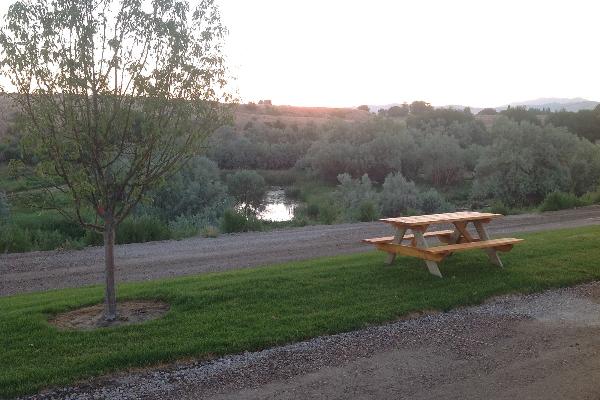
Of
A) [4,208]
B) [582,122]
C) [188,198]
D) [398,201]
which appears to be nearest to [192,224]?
[188,198]

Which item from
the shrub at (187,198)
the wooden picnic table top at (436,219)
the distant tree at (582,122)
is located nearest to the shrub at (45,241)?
the shrub at (187,198)

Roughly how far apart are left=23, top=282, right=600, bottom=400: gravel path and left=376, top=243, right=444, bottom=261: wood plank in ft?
5.87

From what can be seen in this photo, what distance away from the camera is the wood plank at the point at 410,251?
9.31 metres

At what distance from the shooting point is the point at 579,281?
9445 millimetres

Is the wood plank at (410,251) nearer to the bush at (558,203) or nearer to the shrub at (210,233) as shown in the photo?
the shrub at (210,233)

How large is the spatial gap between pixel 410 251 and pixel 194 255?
5.04 meters

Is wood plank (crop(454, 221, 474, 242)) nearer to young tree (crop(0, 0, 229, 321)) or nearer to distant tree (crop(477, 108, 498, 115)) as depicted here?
young tree (crop(0, 0, 229, 321))

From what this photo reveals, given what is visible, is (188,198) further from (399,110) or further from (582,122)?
(399,110)

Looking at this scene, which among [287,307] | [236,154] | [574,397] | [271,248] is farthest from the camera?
[236,154]

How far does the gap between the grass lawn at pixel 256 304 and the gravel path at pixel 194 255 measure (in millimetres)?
1273

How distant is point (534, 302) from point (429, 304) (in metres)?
1.53

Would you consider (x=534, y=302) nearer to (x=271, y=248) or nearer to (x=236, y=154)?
(x=271, y=248)

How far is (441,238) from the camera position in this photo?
36.4 feet

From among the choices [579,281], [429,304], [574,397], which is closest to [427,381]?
[574,397]
